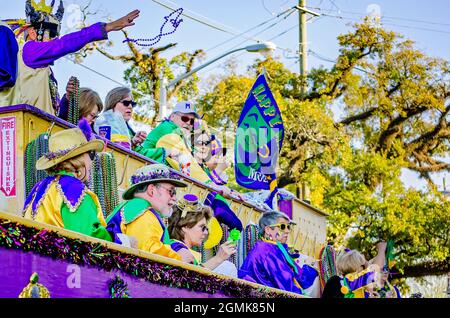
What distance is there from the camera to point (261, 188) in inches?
474

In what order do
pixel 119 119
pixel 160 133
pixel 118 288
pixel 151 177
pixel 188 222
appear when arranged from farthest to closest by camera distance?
pixel 160 133 → pixel 119 119 → pixel 188 222 → pixel 151 177 → pixel 118 288

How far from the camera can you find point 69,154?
6.25m

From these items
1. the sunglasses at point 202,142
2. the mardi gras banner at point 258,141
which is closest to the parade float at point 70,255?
the sunglasses at point 202,142

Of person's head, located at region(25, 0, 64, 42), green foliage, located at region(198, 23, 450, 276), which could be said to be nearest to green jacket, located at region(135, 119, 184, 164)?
person's head, located at region(25, 0, 64, 42)

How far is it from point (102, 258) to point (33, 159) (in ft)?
5.16

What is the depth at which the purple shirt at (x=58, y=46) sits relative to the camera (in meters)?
7.52

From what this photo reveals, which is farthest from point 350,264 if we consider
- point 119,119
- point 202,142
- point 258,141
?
point 119,119

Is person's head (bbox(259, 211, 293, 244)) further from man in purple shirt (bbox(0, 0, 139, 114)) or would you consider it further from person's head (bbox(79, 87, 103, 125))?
man in purple shirt (bbox(0, 0, 139, 114))

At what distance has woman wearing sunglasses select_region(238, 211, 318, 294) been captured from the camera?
30.8 feet

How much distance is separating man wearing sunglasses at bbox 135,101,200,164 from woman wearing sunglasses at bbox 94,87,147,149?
0.15 meters

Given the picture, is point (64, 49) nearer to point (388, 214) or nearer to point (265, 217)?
point (265, 217)

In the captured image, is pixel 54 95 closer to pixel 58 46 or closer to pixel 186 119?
pixel 58 46

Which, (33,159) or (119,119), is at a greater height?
(119,119)
